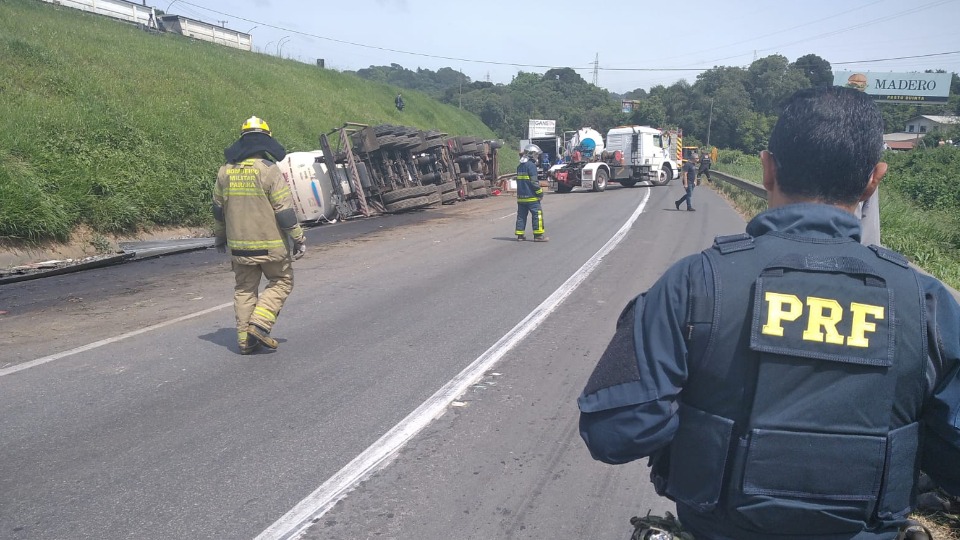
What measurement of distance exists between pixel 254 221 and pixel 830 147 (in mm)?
5689

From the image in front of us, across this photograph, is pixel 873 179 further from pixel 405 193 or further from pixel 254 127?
pixel 405 193

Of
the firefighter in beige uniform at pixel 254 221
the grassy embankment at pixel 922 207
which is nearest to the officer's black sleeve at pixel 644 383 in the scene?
the grassy embankment at pixel 922 207

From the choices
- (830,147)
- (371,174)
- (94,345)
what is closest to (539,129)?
(371,174)

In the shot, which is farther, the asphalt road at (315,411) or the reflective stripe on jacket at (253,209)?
the reflective stripe on jacket at (253,209)

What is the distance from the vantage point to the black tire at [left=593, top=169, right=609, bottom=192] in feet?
105

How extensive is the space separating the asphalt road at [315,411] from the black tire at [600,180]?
2135 cm

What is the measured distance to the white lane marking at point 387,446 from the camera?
149 inches

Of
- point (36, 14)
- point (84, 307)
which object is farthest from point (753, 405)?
point (36, 14)

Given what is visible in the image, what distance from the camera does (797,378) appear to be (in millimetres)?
1742

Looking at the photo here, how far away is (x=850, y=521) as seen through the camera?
5.84 feet

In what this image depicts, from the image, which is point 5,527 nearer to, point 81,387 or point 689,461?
point 81,387

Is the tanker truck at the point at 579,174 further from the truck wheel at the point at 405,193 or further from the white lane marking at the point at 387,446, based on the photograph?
the white lane marking at the point at 387,446

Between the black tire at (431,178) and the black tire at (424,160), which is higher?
the black tire at (424,160)

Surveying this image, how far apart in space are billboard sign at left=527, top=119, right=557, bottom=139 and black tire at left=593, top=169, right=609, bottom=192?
11.8 metres
